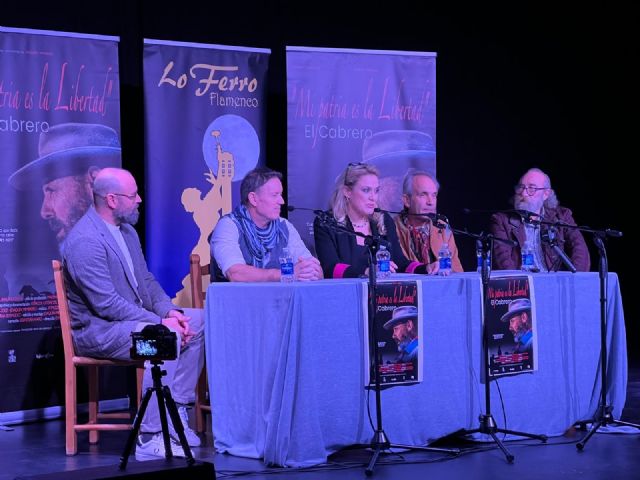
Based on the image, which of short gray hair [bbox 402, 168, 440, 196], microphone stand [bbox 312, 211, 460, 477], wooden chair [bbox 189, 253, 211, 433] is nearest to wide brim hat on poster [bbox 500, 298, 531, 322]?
microphone stand [bbox 312, 211, 460, 477]

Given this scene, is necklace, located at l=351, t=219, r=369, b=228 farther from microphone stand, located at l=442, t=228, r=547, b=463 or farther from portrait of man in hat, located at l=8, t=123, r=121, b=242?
portrait of man in hat, located at l=8, t=123, r=121, b=242

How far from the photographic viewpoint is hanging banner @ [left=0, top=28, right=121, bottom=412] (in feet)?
17.5

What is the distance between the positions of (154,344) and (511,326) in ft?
5.89

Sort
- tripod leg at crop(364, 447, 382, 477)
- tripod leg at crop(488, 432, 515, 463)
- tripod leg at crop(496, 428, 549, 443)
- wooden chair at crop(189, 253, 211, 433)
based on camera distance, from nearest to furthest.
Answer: tripod leg at crop(364, 447, 382, 477), tripod leg at crop(488, 432, 515, 463), tripod leg at crop(496, 428, 549, 443), wooden chair at crop(189, 253, 211, 433)

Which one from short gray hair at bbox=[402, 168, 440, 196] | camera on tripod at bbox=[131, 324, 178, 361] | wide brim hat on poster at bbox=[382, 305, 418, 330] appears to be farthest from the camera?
short gray hair at bbox=[402, 168, 440, 196]

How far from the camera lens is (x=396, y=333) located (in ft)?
13.8

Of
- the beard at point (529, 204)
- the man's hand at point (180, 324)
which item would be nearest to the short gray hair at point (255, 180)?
the man's hand at point (180, 324)

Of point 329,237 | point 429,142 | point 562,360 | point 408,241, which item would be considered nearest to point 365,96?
point 429,142

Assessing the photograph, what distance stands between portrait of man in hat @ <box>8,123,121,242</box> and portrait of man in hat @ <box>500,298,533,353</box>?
240 centimetres

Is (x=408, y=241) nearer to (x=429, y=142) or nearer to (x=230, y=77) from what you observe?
(x=429, y=142)

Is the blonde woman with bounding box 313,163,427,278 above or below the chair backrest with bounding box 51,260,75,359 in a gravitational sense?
above

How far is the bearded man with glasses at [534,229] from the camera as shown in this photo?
5797 mm

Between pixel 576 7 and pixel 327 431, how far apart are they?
16.4 ft

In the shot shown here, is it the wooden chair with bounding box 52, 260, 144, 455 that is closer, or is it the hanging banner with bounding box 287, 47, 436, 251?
the wooden chair with bounding box 52, 260, 144, 455
